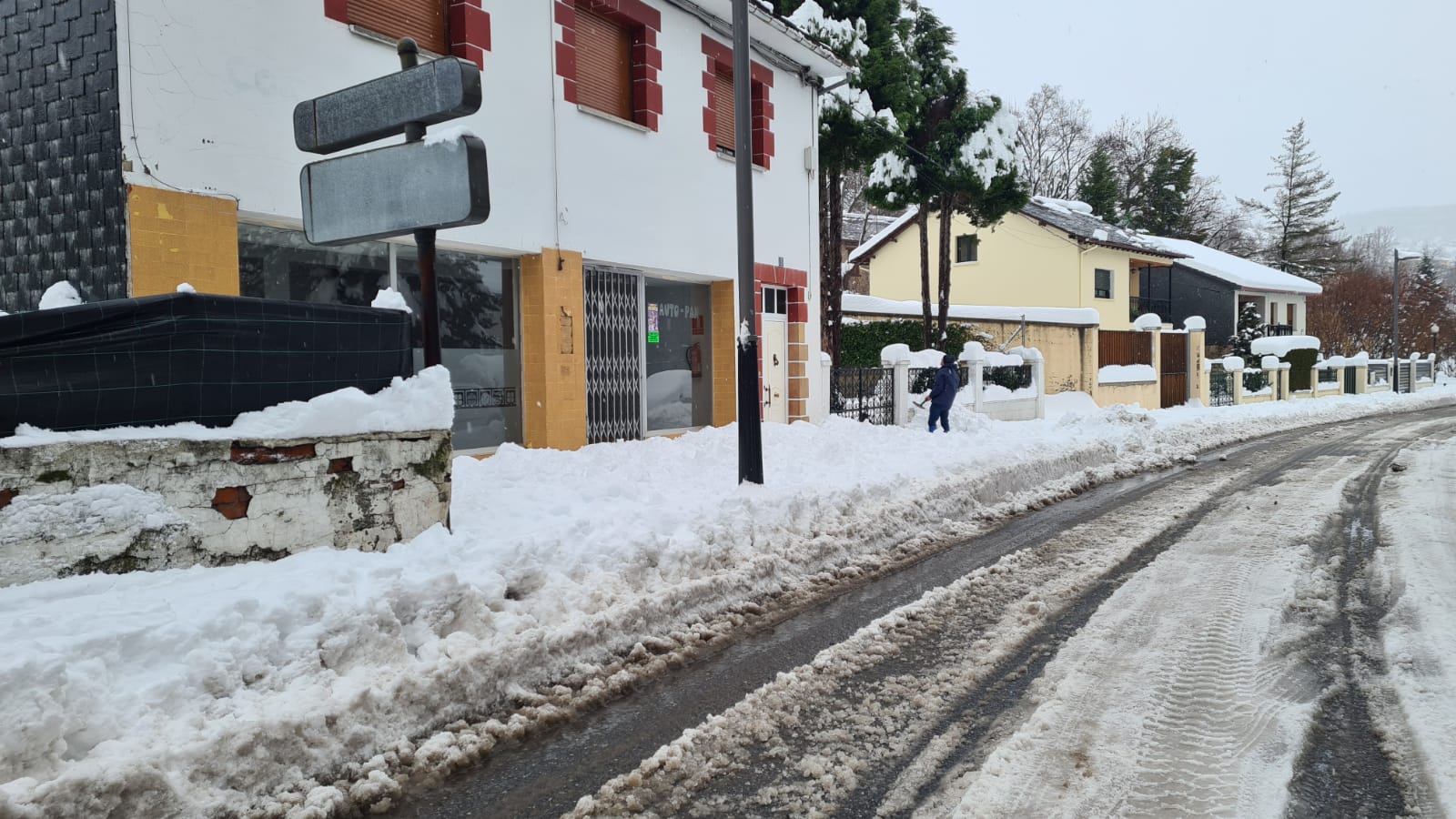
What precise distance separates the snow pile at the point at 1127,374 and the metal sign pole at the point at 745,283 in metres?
19.0

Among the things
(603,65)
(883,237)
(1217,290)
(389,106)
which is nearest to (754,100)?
(603,65)

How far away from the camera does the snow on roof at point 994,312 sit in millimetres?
23984

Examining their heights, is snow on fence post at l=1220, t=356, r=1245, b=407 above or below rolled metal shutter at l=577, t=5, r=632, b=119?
below

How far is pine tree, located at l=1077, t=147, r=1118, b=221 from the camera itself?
4694 cm

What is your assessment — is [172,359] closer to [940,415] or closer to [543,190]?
[543,190]

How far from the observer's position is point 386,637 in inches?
164

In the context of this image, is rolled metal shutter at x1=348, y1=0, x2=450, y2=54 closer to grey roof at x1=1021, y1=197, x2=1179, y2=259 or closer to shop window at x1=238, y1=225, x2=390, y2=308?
shop window at x1=238, y1=225, x2=390, y2=308

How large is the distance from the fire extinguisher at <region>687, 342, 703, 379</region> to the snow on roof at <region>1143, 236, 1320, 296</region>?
34.7 m

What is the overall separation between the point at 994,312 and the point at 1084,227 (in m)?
13.6

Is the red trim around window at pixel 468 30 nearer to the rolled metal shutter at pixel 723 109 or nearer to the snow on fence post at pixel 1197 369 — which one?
the rolled metal shutter at pixel 723 109

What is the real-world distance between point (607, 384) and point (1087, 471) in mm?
6684

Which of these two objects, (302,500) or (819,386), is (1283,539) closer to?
(302,500)

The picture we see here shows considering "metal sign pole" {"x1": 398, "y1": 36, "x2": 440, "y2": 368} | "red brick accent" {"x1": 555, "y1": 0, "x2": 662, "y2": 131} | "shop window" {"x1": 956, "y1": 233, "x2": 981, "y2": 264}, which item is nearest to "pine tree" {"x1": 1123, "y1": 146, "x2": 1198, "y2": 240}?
"shop window" {"x1": 956, "y1": 233, "x2": 981, "y2": 264}

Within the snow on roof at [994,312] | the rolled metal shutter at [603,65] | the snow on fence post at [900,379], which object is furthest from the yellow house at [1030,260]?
the rolled metal shutter at [603,65]
